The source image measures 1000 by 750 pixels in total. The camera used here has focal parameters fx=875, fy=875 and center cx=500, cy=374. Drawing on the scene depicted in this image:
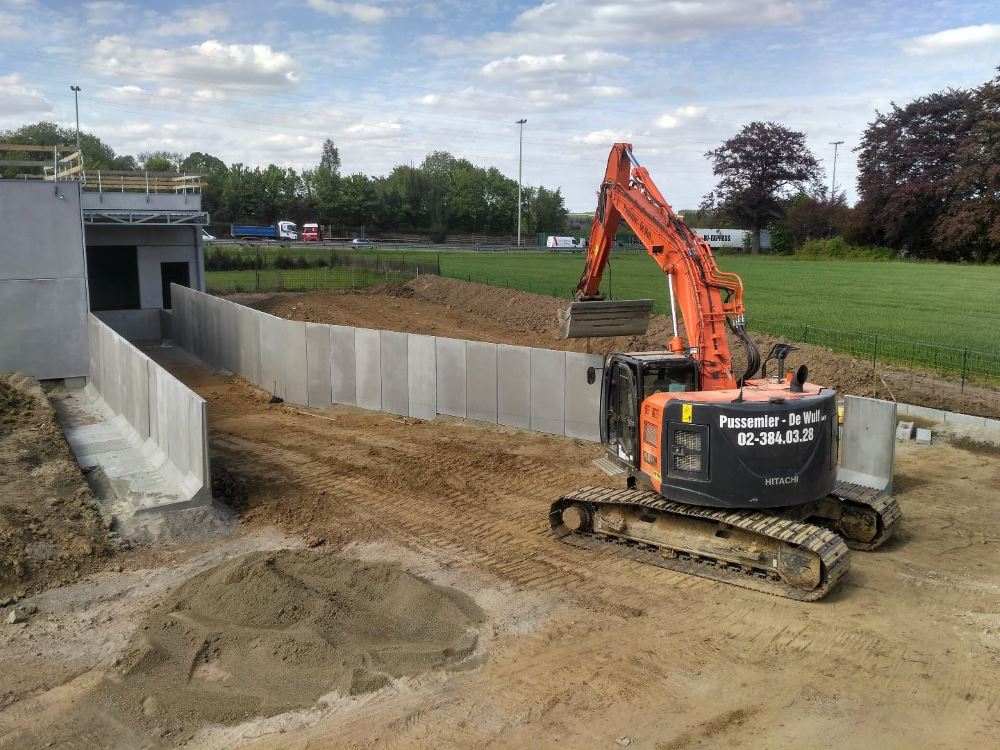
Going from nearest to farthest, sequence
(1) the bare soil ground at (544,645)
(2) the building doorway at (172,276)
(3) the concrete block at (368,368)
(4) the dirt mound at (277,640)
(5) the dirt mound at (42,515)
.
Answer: (1) the bare soil ground at (544,645) < (4) the dirt mound at (277,640) < (5) the dirt mound at (42,515) < (3) the concrete block at (368,368) < (2) the building doorway at (172,276)

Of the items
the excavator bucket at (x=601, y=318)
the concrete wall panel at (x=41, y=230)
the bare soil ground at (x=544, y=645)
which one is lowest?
the bare soil ground at (x=544, y=645)

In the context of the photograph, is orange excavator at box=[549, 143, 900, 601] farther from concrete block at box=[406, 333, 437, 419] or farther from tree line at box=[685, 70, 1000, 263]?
tree line at box=[685, 70, 1000, 263]

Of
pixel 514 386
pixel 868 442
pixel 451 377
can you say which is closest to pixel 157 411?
pixel 451 377

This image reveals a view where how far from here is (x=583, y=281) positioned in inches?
586

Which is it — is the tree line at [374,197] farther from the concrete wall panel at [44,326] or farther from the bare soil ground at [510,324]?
the concrete wall panel at [44,326]

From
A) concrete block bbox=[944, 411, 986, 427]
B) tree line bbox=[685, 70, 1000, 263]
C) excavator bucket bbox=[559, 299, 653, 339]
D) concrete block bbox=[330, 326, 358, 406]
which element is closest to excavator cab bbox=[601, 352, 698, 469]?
excavator bucket bbox=[559, 299, 653, 339]

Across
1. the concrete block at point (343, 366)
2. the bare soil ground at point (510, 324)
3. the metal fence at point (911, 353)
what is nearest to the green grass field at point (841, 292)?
the metal fence at point (911, 353)

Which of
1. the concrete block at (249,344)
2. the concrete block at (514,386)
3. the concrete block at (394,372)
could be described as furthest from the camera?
the concrete block at (249,344)

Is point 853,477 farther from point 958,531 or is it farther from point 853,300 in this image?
point 853,300

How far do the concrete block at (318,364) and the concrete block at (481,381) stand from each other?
4.04 metres

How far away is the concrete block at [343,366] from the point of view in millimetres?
20641

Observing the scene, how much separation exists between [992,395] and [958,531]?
824 centimetres

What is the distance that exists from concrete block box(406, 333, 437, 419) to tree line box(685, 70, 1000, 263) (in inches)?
2098

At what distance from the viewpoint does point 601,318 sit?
578 inches
